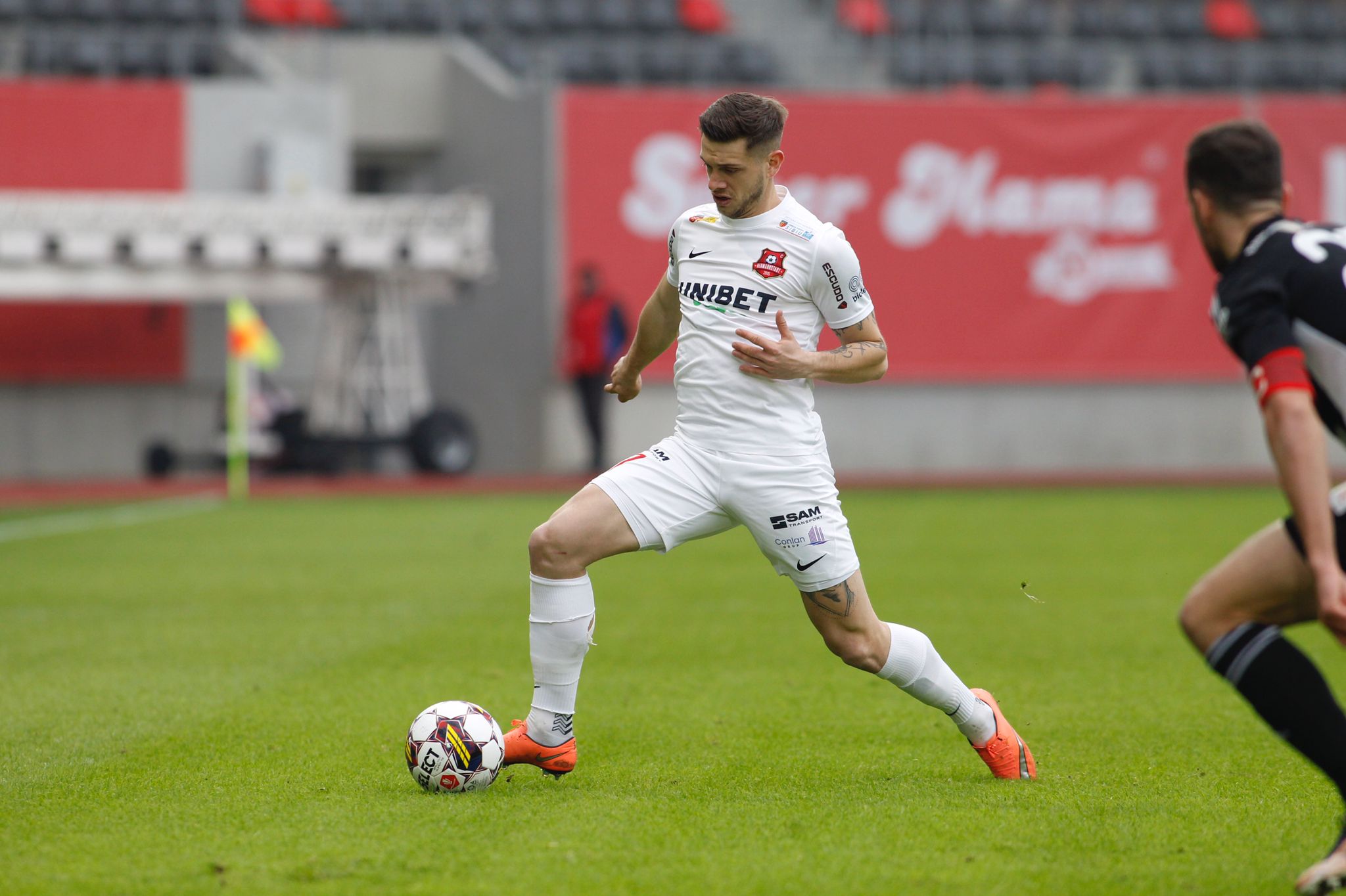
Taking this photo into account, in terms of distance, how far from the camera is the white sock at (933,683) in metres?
4.75

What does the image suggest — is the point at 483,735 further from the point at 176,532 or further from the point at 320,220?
the point at 320,220

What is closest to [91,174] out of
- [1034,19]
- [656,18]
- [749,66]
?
[656,18]

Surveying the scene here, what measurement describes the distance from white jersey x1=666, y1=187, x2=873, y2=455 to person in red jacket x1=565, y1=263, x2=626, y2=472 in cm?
1306

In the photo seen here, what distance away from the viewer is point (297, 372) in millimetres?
Result: 21078

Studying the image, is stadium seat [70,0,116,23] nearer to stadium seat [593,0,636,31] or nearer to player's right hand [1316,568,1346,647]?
stadium seat [593,0,636,31]

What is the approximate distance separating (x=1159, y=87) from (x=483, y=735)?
71.1 feet

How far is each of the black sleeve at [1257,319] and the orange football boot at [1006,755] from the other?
1.76 m

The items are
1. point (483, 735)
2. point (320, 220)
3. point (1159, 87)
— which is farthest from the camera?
point (1159, 87)

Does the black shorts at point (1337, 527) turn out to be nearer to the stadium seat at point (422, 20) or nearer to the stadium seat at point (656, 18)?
the stadium seat at point (422, 20)

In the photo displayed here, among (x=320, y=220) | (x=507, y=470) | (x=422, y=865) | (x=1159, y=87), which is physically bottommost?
(x=507, y=470)

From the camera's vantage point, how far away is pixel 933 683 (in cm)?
479

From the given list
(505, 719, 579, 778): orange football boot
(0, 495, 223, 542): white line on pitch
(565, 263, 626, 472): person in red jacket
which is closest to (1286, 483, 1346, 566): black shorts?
(505, 719, 579, 778): orange football boot

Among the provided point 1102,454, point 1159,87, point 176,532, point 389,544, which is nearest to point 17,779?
point 389,544

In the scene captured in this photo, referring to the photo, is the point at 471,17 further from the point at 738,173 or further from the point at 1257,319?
the point at 1257,319
